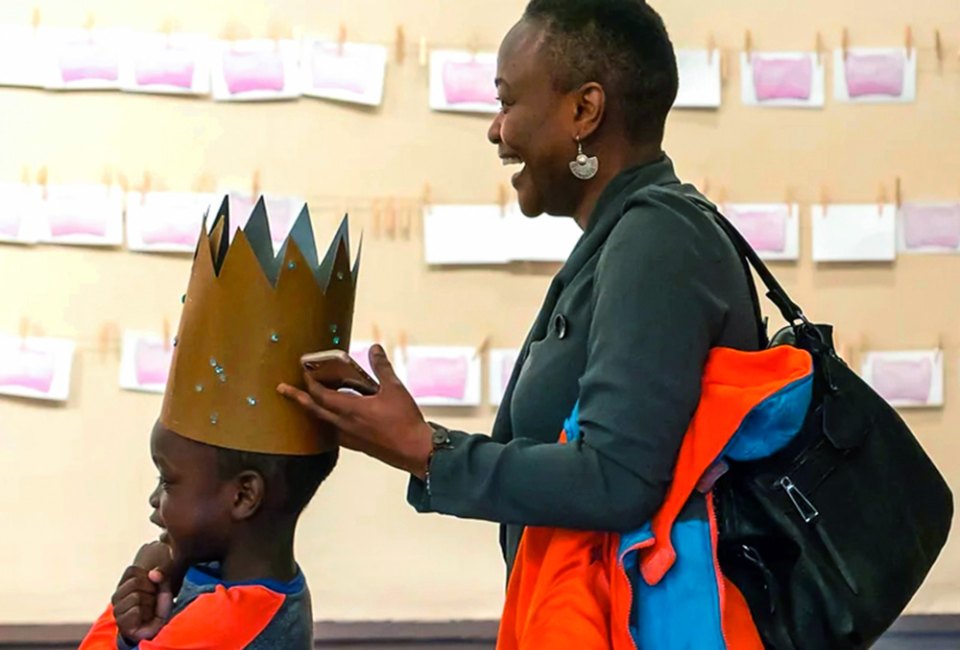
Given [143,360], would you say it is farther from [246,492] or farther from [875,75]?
[875,75]

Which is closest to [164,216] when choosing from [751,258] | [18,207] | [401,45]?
[18,207]

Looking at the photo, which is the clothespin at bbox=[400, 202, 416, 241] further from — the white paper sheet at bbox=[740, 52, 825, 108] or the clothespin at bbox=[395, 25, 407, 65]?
the white paper sheet at bbox=[740, 52, 825, 108]

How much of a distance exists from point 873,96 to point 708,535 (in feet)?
3.89

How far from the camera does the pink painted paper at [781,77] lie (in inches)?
72.9

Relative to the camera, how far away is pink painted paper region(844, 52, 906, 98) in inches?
73.2

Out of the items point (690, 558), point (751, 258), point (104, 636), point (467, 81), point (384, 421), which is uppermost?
point (467, 81)

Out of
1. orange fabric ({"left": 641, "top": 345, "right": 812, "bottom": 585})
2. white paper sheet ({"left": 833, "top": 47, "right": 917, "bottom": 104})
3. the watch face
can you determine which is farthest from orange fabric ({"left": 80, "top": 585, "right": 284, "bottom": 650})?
white paper sheet ({"left": 833, "top": 47, "right": 917, "bottom": 104})

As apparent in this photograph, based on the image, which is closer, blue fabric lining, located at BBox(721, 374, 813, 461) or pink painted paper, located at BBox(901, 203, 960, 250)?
blue fabric lining, located at BBox(721, 374, 813, 461)

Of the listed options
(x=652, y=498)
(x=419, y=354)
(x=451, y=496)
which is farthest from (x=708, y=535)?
(x=419, y=354)

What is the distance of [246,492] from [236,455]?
1.6 inches

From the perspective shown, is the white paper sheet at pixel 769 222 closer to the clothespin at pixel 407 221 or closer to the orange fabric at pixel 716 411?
the clothespin at pixel 407 221

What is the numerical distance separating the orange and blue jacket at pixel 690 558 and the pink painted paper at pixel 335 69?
104 centimetres

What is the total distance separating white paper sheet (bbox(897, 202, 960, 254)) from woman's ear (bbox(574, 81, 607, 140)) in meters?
1.03

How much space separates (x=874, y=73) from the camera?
1861 mm
